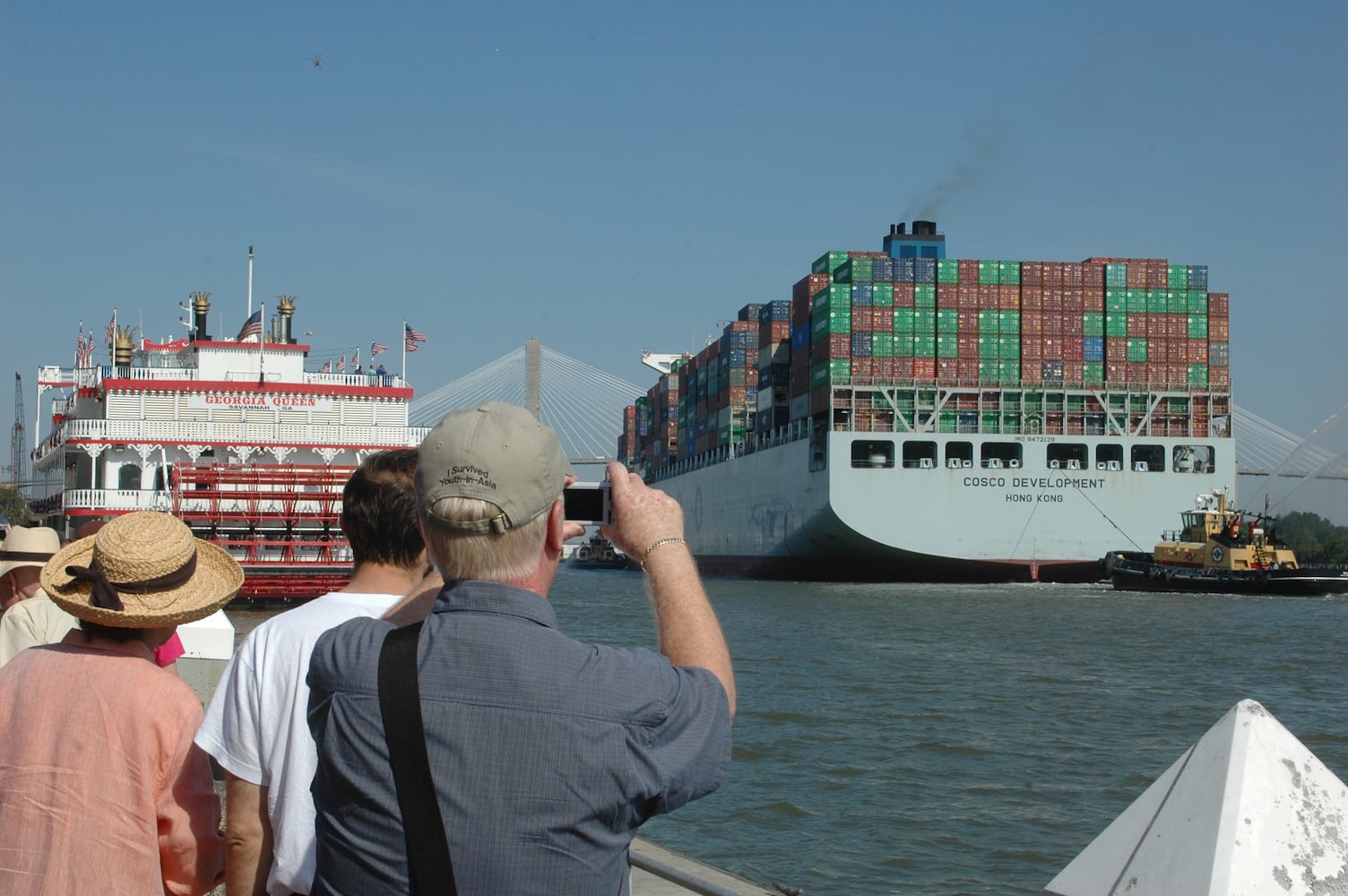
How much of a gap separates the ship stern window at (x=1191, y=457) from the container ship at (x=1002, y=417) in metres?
0.05

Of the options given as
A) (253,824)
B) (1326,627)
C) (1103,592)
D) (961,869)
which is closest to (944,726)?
(961,869)

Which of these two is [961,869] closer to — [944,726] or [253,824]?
[944,726]

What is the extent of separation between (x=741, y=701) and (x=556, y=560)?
45.4ft

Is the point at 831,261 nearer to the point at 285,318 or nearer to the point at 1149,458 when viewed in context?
the point at 1149,458

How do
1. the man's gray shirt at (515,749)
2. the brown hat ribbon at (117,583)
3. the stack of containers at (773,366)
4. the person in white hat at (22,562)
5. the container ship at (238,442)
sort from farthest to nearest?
the stack of containers at (773,366) → the container ship at (238,442) → the person in white hat at (22,562) → the brown hat ribbon at (117,583) → the man's gray shirt at (515,749)

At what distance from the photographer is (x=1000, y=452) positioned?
42969 mm

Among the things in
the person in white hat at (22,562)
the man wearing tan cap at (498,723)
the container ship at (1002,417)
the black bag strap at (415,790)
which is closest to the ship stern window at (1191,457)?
the container ship at (1002,417)

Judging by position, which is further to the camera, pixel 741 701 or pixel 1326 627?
pixel 1326 627

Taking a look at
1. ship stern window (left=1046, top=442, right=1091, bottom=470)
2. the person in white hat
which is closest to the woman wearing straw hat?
the person in white hat

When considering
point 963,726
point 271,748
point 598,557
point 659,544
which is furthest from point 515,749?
point 598,557

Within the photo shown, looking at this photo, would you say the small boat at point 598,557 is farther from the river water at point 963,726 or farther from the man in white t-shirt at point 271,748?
the man in white t-shirt at point 271,748

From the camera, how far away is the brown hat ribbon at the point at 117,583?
113 inches

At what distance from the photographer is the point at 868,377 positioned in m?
43.9

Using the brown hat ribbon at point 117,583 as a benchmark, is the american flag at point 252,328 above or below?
above
